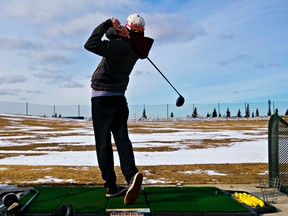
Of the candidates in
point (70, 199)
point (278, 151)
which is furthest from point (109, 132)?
point (278, 151)

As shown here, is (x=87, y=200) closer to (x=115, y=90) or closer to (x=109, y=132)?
(x=109, y=132)

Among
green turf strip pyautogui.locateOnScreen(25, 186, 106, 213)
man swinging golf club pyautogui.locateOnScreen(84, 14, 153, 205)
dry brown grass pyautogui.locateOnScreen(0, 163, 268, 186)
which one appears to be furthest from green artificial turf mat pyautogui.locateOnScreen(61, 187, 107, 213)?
dry brown grass pyautogui.locateOnScreen(0, 163, 268, 186)

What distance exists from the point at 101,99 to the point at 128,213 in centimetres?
138

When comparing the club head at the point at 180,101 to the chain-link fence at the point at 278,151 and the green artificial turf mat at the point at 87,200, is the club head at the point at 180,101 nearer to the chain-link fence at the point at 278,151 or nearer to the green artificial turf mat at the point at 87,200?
the green artificial turf mat at the point at 87,200

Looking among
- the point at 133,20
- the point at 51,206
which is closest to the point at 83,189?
the point at 51,206

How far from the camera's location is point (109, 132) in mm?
4598

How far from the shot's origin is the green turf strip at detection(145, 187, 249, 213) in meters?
4.14

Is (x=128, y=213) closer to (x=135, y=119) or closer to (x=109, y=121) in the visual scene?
(x=109, y=121)

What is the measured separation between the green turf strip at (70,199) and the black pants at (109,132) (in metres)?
0.32

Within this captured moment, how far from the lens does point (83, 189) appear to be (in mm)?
5328

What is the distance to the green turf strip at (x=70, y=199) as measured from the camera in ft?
13.5

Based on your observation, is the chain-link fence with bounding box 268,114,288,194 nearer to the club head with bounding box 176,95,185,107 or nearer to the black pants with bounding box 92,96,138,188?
the club head with bounding box 176,95,185,107

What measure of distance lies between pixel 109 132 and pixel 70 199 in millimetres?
913

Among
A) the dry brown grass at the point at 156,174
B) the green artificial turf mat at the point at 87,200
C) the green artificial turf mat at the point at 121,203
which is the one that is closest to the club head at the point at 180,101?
the green artificial turf mat at the point at 121,203
